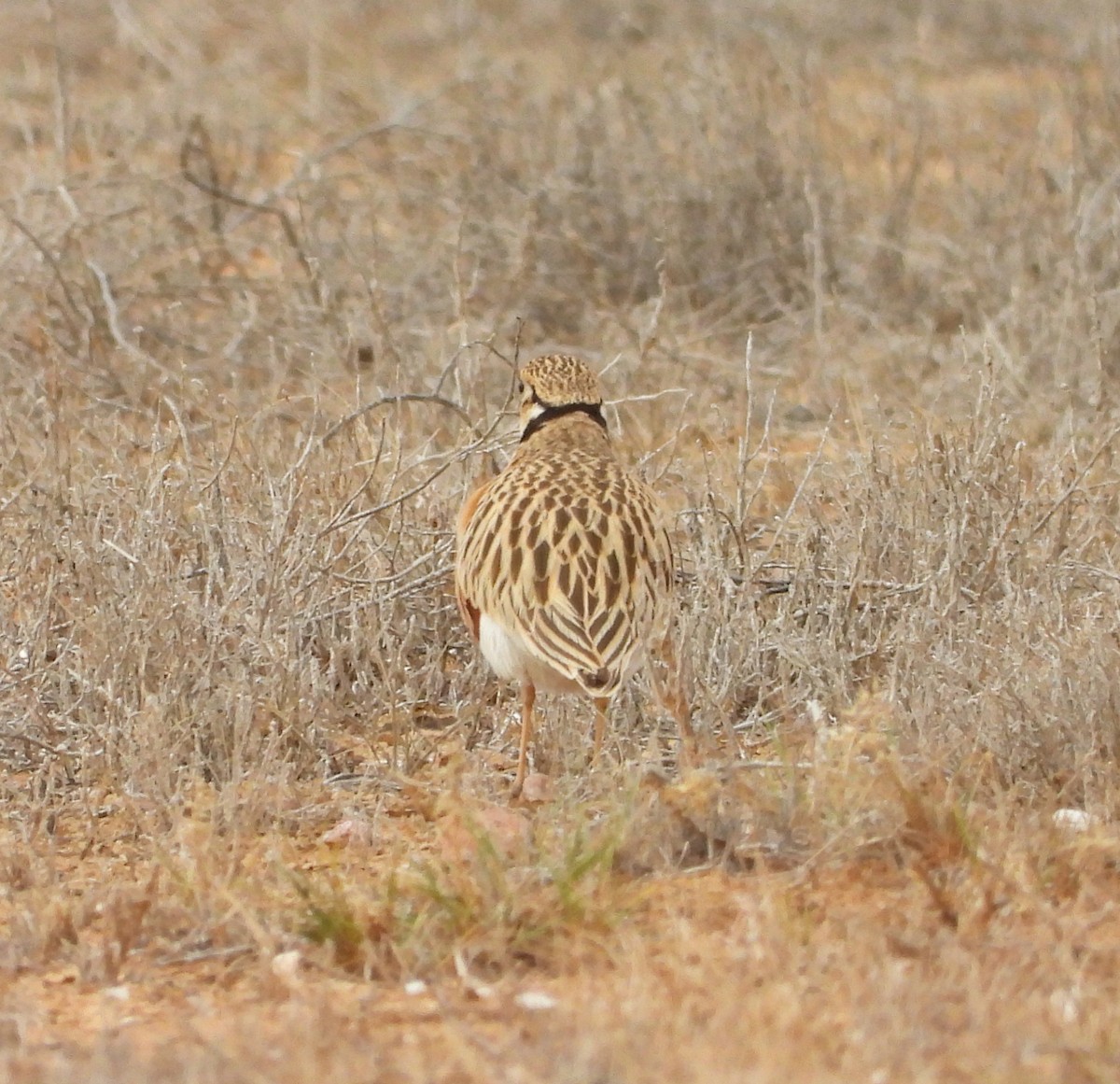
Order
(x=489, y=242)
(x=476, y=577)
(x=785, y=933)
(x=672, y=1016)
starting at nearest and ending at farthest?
(x=672, y=1016) < (x=785, y=933) < (x=476, y=577) < (x=489, y=242)

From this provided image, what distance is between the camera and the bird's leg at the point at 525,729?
4.48 meters

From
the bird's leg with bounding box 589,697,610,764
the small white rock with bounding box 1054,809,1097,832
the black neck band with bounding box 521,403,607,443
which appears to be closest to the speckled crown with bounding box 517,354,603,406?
the black neck band with bounding box 521,403,607,443

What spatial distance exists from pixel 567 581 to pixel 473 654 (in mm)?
731

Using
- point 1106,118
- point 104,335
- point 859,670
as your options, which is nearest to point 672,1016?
point 859,670

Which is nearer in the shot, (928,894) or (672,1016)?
(672,1016)

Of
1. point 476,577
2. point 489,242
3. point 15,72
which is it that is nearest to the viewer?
point 476,577

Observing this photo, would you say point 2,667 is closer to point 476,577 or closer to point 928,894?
point 476,577

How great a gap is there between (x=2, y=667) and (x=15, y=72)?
21.6ft

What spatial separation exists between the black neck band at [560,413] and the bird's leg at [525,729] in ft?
2.21

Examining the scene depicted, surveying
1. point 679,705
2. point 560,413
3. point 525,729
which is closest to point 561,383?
point 560,413

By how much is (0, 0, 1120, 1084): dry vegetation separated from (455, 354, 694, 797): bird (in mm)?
162

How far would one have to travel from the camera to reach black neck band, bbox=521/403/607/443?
5.02 metres

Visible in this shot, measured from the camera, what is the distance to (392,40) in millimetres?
11766

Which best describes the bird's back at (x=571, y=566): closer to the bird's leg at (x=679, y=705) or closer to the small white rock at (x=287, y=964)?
the bird's leg at (x=679, y=705)
